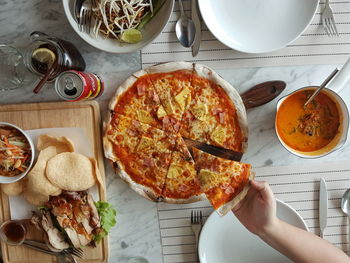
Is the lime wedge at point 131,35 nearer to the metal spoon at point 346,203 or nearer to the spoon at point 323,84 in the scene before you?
the spoon at point 323,84

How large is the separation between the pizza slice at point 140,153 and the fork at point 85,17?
0.50 m

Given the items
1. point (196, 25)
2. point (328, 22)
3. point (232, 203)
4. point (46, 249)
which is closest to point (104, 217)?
point (46, 249)

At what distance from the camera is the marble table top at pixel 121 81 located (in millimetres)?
2254

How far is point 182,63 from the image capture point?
220 centimetres

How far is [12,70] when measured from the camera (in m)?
2.21

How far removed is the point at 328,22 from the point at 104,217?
168 cm

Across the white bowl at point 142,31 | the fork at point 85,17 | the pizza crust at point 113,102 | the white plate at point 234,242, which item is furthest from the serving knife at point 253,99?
the fork at point 85,17

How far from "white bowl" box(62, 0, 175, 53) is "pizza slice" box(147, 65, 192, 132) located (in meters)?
0.19

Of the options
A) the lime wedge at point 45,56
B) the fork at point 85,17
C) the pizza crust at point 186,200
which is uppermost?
the fork at point 85,17

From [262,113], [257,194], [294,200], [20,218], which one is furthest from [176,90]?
[20,218]

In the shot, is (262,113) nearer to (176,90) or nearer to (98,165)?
(176,90)

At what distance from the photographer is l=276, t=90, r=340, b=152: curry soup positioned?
2.18 meters

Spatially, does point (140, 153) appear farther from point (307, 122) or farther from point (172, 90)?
point (307, 122)

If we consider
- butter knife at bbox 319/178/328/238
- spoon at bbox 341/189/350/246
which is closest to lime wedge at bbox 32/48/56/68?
butter knife at bbox 319/178/328/238
